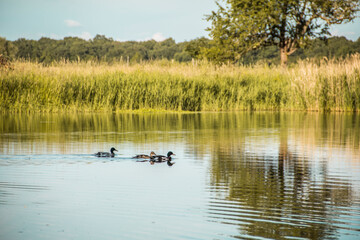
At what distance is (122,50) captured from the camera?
277 ft

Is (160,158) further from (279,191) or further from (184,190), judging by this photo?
(279,191)

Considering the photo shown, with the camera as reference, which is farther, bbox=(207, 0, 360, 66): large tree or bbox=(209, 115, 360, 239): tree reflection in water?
bbox=(207, 0, 360, 66): large tree

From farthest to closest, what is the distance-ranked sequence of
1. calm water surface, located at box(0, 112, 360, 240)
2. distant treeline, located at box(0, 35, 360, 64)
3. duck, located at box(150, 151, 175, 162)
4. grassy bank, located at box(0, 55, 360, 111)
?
distant treeline, located at box(0, 35, 360, 64)
grassy bank, located at box(0, 55, 360, 111)
duck, located at box(150, 151, 175, 162)
calm water surface, located at box(0, 112, 360, 240)

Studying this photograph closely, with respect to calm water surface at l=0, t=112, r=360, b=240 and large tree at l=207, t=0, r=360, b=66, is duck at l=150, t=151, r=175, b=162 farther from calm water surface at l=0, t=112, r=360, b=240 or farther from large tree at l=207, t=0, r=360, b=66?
large tree at l=207, t=0, r=360, b=66

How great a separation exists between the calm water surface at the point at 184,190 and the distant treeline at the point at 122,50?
2194 inches

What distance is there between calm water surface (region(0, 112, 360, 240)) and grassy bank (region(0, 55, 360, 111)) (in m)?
11.4

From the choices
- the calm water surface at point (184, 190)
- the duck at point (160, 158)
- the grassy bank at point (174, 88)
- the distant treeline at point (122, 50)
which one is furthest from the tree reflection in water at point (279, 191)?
the distant treeline at point (122, 50)

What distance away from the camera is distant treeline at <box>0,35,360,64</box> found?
6750 cm

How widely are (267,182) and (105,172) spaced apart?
7.88ft

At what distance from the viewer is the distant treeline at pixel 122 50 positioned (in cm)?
6750

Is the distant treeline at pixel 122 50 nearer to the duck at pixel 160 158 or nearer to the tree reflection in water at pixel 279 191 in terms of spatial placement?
the tree reflection in water at pixel 279 191

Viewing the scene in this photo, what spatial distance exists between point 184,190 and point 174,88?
58.2ft

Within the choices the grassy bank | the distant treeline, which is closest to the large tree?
the grassy bank

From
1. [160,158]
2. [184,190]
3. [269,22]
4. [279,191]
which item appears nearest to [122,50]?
[269,22]
